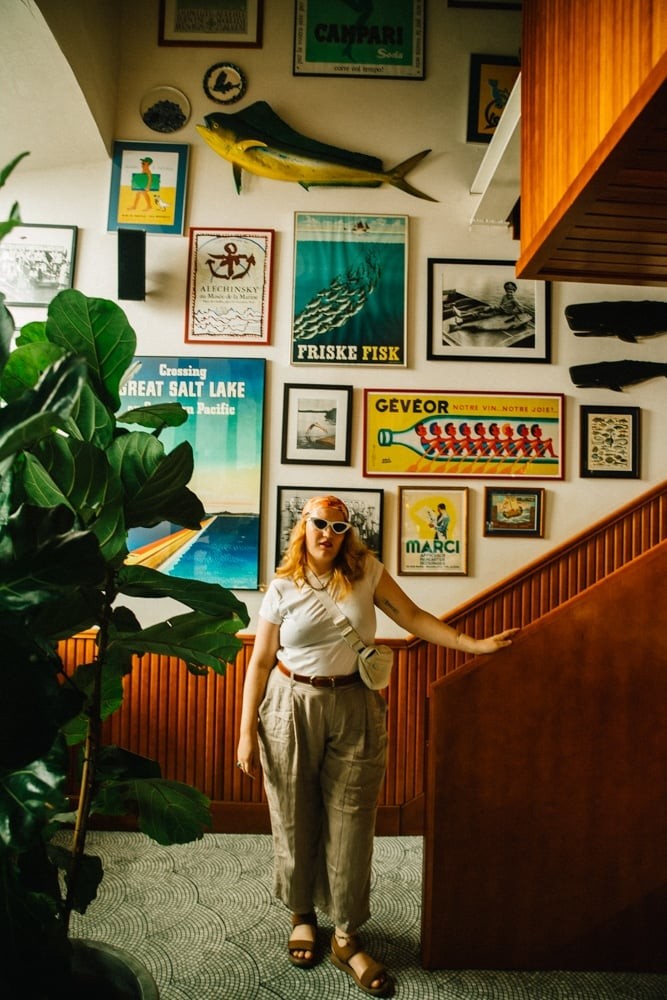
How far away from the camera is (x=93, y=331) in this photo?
1.16 m

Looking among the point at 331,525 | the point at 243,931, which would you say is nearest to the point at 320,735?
the point at 331,525

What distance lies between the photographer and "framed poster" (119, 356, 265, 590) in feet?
10.8

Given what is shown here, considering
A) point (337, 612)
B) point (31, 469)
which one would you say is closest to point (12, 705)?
point (31, 469)

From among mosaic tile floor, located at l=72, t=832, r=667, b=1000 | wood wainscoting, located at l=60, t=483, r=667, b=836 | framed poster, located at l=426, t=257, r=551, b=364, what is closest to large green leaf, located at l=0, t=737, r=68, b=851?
mosaic tile floor, located at l=72, t=832, r=667, b=1000

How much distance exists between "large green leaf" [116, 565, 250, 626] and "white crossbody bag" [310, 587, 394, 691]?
0.89m

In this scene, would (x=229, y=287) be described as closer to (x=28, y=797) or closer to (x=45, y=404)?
(x=45, y=404)

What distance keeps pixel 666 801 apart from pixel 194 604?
5.47 ft

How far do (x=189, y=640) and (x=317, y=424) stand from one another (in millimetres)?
2155

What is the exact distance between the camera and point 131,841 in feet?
9.78

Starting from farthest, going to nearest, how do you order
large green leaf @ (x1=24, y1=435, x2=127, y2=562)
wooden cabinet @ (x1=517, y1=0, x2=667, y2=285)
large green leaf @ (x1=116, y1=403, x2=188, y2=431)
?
wooden cabinet @ (x1=517, y1=0, x2=667, y2=285) → large green leaf @ (x1=116, y1=403, x2=188, y2=431) → large green leaf @ (x1=24, y1=435, x2=127, y2=562)

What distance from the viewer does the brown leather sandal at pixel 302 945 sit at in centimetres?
210

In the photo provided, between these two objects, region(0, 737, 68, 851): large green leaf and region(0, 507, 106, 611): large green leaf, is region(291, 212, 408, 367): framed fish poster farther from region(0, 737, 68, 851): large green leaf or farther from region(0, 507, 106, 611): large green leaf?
region(0, 737, 68, 851): large green leaf

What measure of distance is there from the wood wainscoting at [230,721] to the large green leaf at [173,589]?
2.01 meters

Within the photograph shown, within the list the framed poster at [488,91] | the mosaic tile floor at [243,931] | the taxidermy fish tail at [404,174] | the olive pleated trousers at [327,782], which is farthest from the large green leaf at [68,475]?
the framed poster at [488,91]
